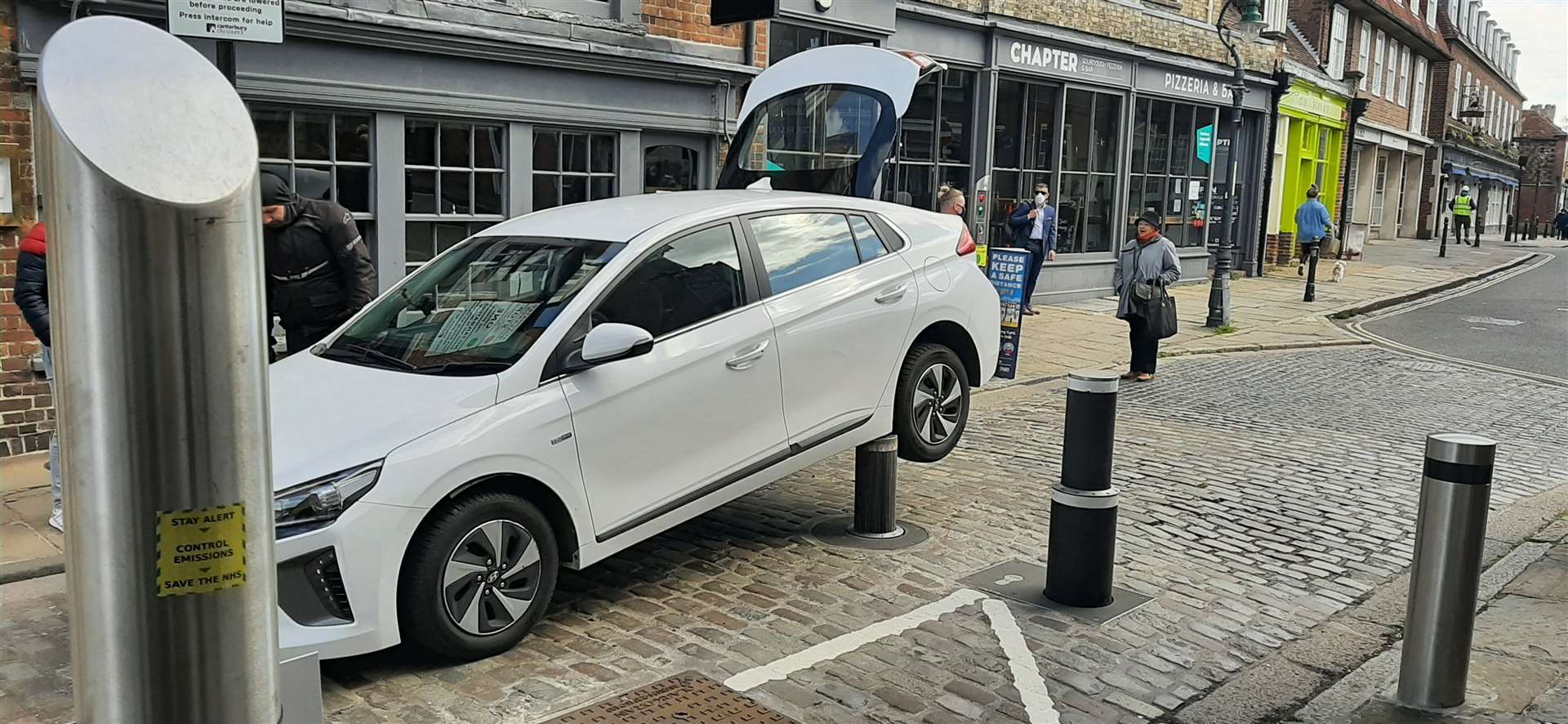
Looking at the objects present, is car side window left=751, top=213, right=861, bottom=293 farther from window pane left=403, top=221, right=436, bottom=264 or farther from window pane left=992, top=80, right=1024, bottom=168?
window pane left=992, top=80, right=1024, bottom=168

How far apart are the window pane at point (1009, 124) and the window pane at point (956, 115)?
56cm

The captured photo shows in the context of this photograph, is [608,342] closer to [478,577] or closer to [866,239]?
[478,577]

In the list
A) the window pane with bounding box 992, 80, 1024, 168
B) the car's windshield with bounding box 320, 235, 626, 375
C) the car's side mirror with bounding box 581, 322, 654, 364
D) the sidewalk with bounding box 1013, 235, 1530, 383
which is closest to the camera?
the car's side mirror with bounding box 581, 322, 654, 364

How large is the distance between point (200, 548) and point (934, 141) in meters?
14.7

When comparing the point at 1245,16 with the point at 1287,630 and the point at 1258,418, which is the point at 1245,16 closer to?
the point at 1258,418

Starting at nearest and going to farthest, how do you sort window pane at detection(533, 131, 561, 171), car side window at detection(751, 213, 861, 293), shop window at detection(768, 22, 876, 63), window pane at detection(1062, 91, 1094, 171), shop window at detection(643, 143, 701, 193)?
1. car side window at detection(751, 213, 861, 293)
2. window pane at detection(533, 131, 561, 171)
3. shop window at detection(643, 143, 701, 193)
4. shop window at detection(768, 22, 876, 63)
5. window pane at detection(1062, 91, 1094, 171)

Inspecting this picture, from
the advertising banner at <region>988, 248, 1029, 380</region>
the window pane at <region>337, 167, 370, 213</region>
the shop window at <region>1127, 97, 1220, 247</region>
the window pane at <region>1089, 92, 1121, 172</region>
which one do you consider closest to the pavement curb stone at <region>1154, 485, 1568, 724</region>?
the advertising banner at <region>988, 248, 1029, 380</region>

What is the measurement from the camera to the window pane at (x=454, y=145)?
32.6ft

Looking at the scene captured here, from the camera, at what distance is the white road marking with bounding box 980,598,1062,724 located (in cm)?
421

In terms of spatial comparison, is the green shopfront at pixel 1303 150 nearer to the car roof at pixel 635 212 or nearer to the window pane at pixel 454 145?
the window pane at pixel 454 145

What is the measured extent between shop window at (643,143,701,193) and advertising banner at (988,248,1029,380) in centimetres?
331

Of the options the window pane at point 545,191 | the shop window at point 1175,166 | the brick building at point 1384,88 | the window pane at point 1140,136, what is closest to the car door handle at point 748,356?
the window pane at point 545,191

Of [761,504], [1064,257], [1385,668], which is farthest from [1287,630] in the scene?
[1064,257]

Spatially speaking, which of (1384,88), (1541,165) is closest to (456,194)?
(1384,88)
